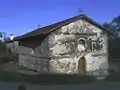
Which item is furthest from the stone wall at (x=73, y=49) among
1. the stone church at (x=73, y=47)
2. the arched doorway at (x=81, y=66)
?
the arched doorway at (x=81, y=66)

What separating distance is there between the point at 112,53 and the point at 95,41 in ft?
35.0

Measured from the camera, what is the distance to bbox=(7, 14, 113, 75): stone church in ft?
81.1

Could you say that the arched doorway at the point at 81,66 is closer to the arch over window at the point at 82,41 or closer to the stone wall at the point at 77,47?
the stone wall at the point at 77,47

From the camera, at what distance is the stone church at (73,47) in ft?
81.1

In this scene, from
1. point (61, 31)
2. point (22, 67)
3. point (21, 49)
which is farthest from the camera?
point (21, 49)

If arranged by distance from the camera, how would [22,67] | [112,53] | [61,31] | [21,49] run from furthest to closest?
[112,53]
[21,49]
[22,67]
[61,31]

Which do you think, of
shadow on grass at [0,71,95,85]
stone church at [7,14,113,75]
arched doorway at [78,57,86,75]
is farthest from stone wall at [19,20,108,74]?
shadow on grass at [0,71,95,85]

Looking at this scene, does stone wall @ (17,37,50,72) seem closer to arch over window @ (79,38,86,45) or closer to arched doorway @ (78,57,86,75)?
arched doorway @ (78,57,86,75)

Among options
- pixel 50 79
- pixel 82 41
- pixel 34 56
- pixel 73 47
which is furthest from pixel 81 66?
pixel 50 79

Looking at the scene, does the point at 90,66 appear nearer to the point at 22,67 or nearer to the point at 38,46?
the point at 38,46

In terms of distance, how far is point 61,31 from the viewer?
80.9 ft

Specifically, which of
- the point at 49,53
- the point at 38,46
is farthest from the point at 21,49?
the point at 49,53

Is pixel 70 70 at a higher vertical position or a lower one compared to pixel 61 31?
lower

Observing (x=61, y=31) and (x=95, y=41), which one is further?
(x=95, y=41)
